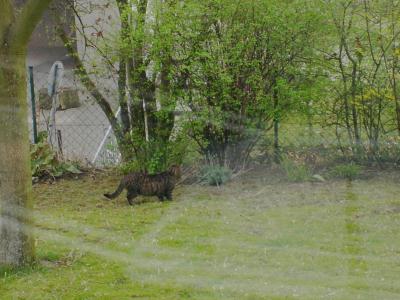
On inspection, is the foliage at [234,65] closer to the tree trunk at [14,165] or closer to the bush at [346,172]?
the bush at [346,172]

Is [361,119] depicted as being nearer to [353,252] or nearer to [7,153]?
[353,252]

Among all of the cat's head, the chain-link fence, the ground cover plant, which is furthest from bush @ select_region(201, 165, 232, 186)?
the chain-link fence

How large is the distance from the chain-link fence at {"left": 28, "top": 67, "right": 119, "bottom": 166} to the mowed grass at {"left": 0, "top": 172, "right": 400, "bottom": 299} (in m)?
1.24

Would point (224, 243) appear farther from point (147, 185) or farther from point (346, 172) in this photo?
point (346, 172)

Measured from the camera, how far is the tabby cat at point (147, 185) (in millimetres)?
7707

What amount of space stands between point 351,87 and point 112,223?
143 inches

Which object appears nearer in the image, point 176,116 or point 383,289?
point 383,289

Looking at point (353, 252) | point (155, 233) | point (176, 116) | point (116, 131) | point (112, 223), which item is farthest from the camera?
point (116, 131)

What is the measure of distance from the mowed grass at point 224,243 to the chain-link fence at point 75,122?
124cm

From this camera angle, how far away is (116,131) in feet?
30.3

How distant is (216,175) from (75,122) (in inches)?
172

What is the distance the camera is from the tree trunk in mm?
4875

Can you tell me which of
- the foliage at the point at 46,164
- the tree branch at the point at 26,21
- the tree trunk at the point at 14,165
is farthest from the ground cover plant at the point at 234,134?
the tree branch at the point at 26,21

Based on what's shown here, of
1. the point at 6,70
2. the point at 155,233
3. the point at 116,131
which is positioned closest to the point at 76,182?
the point at 116,131
